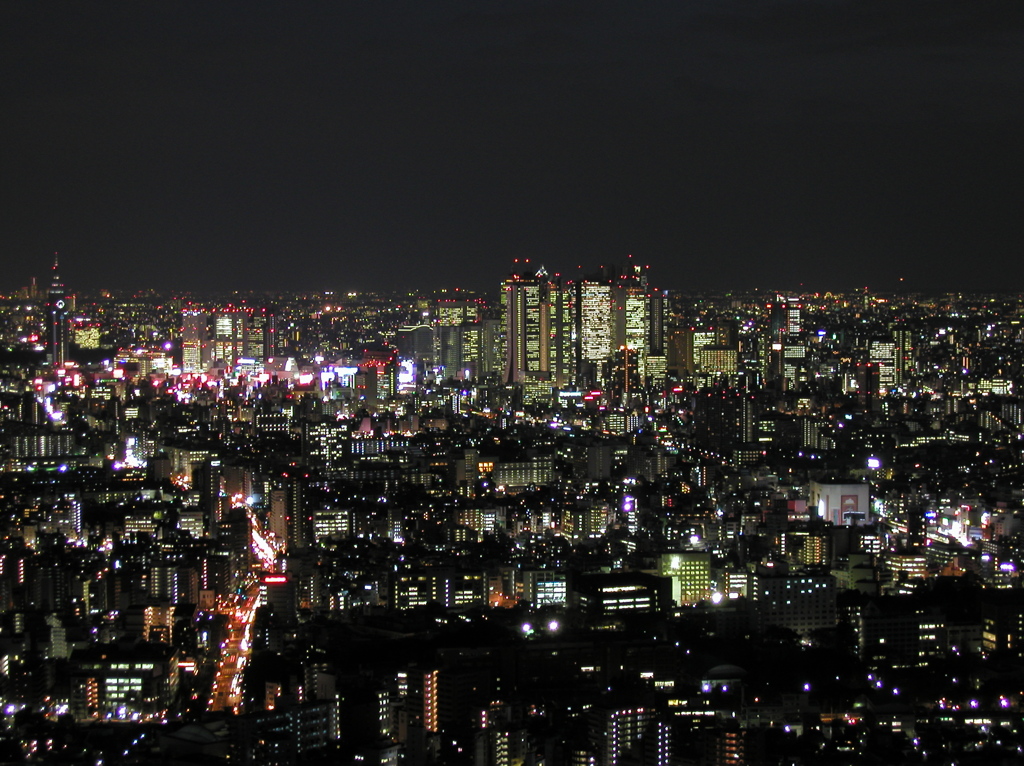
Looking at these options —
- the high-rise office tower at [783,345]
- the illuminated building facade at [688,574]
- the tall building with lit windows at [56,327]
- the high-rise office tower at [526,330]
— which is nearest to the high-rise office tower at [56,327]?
the tall building with lit windows at [56,327]

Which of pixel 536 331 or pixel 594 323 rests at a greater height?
pixel 594 323

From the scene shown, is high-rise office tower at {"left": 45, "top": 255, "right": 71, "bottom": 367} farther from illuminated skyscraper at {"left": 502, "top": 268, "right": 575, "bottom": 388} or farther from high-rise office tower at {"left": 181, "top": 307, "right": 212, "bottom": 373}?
illuminated skyscraper at {"left": 502, "top": 268, "right": 575, "bottom": 388}

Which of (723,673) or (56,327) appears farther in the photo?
(56,327)

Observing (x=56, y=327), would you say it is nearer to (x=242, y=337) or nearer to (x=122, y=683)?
(x=242, y=337)

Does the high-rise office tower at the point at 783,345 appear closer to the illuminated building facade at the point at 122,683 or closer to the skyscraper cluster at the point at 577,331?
the skyscraper cluster at the point at 577,331

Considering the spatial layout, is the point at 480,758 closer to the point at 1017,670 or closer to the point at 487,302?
the point at 1017,670

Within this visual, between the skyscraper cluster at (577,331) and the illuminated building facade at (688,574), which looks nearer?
the illuminated building facade at (688,574)

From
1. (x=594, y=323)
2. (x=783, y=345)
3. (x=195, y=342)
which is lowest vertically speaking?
(x=783, y=345)

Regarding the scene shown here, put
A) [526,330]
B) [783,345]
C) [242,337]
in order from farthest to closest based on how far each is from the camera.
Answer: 1. [242,337]
2. [526,330]
3. [783,345]

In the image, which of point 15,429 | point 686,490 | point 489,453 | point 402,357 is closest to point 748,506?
point 686,490

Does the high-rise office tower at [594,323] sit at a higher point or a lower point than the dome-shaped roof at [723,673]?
higher

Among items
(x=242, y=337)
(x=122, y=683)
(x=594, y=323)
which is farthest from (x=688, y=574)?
(x=242, y=337)

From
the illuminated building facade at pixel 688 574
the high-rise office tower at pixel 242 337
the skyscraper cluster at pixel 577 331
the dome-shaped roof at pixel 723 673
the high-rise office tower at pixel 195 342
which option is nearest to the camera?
the dome-shaped roof at pixel 723 673
